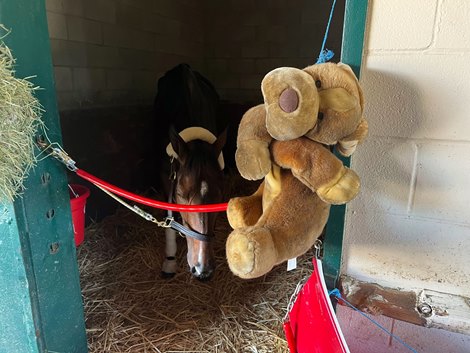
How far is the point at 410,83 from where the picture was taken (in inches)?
37.3

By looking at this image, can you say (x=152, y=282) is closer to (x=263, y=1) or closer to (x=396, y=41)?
(x=396, y=41)

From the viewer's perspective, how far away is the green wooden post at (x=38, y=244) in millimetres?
1084

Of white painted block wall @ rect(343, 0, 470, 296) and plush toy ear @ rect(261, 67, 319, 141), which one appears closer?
plush toy ear @ rect(261, 67, 319, 141)

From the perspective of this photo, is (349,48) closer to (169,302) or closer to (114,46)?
(169,302)

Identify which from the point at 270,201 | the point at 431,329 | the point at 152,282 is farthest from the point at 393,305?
the point at 152,282

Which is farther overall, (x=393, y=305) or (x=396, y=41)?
(x=393, y=305)

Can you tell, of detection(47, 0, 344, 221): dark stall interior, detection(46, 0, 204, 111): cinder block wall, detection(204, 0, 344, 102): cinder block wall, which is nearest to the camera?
detection(46, 0, 204, 111): cinder block wall

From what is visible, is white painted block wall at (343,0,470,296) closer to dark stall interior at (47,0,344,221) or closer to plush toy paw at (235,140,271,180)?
plush toy paw at (235,140,271,180)

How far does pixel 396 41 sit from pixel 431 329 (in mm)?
881

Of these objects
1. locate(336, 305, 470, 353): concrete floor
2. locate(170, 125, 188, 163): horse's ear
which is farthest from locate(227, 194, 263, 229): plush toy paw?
locate(170, 125, 188, 163): horse's ear

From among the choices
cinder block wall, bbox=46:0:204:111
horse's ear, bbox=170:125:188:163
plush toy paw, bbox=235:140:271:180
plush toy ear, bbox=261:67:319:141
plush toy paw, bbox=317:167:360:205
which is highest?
cinder block wall, bbox=46:0:204:111

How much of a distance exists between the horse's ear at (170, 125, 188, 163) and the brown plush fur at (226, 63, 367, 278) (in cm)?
112

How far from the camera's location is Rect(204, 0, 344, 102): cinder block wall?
3.85 m

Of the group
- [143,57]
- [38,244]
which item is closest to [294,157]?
[38,244]
